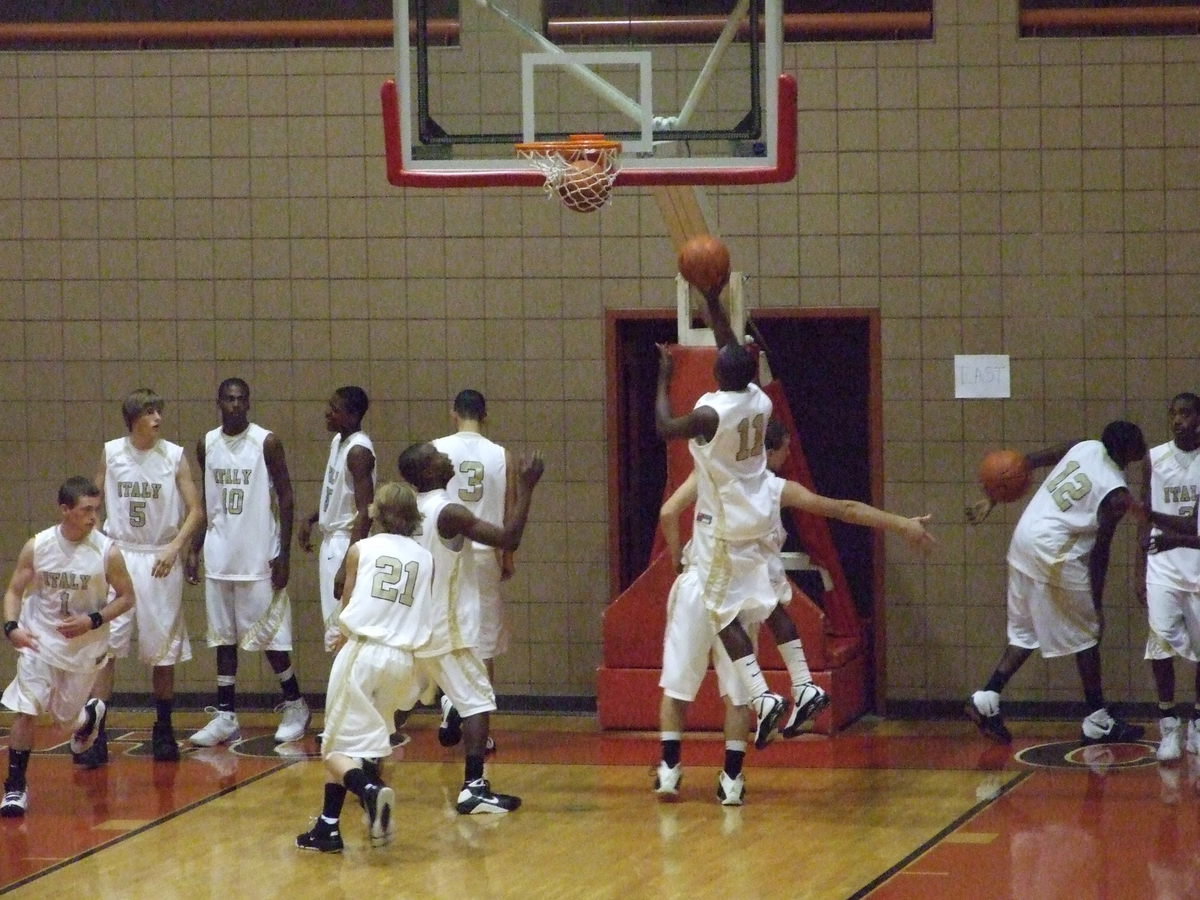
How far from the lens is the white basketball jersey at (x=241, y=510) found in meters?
9.73

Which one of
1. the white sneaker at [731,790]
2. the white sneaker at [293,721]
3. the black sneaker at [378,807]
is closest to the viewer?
the black sneaker at [378,807]

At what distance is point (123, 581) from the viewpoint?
8.46m

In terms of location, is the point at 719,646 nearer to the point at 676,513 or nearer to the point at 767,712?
the point at 767,712

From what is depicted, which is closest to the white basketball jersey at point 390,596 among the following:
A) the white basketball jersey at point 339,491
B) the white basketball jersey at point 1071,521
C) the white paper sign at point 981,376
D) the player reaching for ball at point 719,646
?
the player reaching for ball at point 719,646

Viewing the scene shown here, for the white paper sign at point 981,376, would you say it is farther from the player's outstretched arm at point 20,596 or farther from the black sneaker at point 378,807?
the player's outstretched arm at point 20,596

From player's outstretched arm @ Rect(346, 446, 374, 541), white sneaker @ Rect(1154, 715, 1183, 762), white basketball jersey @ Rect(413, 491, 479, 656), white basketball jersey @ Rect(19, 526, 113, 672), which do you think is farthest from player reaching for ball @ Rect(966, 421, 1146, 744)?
white basketball jersey @ Rect(19, 526, 113, 672)

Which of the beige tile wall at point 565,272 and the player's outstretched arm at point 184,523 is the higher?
the beige tile wall at point 565,272

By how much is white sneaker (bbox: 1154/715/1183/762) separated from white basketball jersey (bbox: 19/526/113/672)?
5.01m

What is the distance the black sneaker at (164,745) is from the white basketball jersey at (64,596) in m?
0.89

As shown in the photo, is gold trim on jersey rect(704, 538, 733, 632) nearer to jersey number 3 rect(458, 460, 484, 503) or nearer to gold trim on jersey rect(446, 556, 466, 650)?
gold trim on jersey rect(446, 556, 466, 650)

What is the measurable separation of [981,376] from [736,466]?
103 inches

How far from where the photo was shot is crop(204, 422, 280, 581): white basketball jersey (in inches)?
383

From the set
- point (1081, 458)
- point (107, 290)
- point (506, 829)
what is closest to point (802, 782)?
point (506, 829)

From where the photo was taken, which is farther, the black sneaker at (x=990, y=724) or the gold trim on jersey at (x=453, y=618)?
the black sneaker at (x=990, y=724)
